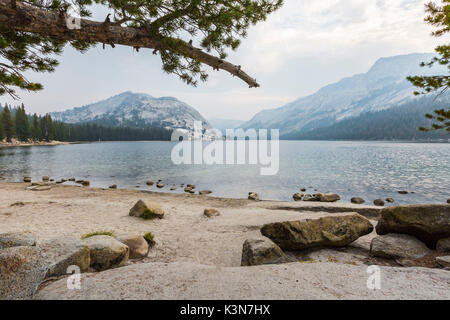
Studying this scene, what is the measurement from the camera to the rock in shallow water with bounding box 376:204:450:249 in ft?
24.5

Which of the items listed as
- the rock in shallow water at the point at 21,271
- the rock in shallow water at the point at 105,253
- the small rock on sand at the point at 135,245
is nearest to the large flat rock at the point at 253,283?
the rock in shallow water at the point at 21,271

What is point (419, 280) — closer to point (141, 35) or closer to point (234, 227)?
point (141, 35)

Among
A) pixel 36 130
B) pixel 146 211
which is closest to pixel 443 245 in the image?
pixel 146 211

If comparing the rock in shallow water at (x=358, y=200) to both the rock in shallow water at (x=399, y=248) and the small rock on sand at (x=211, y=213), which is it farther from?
the rock in shallow water at (x=399, y=248)

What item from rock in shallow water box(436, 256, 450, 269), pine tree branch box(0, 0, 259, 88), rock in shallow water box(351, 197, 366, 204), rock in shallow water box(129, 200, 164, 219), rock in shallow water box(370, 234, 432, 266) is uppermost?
pine tree branch box(0, 0, 259, 88)

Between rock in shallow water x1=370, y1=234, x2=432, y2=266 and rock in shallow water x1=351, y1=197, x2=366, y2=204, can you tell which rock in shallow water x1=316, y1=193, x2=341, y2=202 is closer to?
rock in shallow water x1=351, y1=197, x2=366, y2=204

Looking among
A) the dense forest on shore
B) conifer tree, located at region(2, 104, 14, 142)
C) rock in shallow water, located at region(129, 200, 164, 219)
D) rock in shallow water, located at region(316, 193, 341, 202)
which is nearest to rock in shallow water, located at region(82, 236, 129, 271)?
rock in shallow water, located at region(129, 200, 164, 219)

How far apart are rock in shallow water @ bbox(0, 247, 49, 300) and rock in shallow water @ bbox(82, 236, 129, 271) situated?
1.61 m

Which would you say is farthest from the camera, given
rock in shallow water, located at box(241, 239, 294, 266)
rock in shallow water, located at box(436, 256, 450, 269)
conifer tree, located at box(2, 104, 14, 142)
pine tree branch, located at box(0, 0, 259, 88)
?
conifer tree, located at box(2, 104, 14, 142)

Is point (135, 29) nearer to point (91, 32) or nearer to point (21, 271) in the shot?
→ point (91, 32)

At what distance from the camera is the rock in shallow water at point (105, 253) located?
6102mm

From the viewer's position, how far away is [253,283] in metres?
4.13

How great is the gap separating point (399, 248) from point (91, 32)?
10.6 metres
